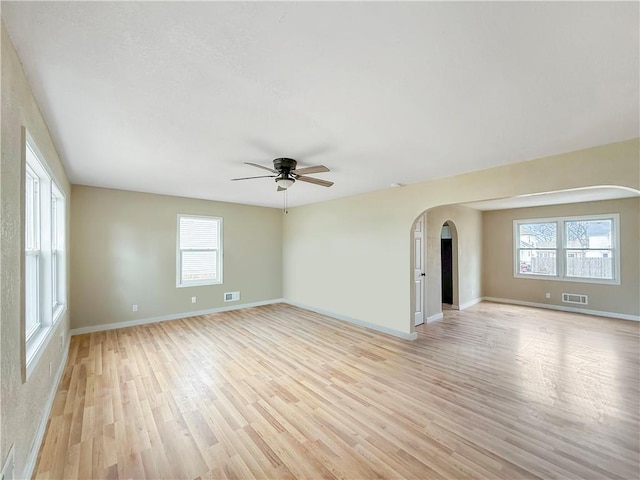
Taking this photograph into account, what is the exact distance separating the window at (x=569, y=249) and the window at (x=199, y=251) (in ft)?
24.5

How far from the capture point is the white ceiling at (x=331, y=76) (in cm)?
121

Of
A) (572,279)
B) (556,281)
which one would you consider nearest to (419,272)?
(556,281)

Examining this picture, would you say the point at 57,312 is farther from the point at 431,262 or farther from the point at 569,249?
the point at 569,249

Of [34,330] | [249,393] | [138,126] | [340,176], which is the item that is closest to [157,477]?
[249,393]

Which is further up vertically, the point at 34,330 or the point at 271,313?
the point at 34,330

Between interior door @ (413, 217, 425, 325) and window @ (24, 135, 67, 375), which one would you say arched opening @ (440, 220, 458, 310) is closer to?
interior door @ (413, 217, 425, 325)

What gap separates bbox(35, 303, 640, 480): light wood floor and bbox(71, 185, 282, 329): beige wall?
2.32ft

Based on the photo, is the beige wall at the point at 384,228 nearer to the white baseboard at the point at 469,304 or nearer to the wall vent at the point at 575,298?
the white baseboard at the point at 469,304

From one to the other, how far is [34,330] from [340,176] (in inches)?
143

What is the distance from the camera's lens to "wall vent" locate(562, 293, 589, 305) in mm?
5859

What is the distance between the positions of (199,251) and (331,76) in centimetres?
515

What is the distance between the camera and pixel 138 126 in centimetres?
231

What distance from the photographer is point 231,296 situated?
6219 millimetres

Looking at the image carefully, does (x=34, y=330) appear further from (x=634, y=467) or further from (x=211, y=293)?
(x=634, y=467)
